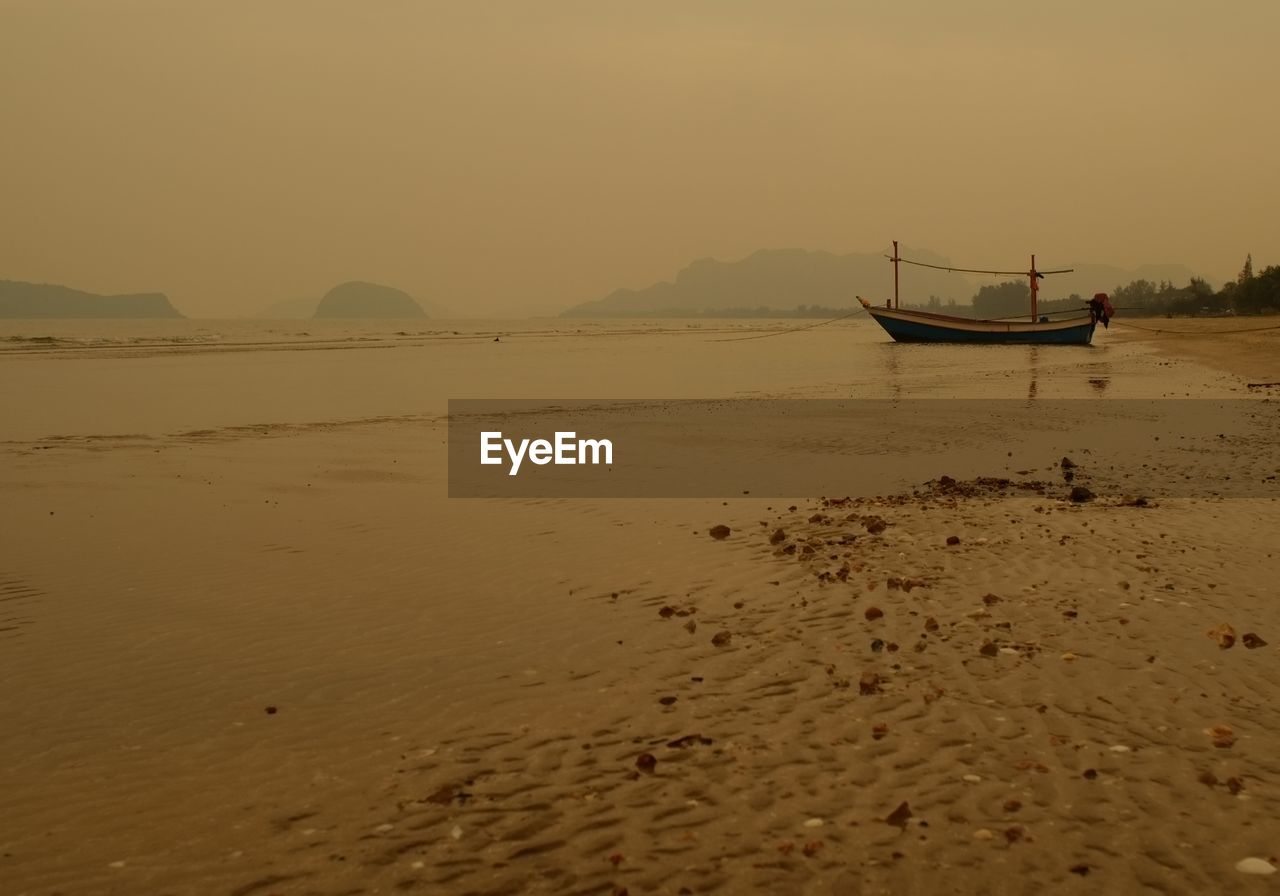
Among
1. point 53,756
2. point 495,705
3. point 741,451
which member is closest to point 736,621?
point 495,705

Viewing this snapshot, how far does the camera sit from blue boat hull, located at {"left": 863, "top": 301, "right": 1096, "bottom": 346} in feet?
201

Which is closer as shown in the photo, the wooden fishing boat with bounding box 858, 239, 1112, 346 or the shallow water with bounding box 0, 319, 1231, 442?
the shallow water with bounding box 0, 319, 1231, 442

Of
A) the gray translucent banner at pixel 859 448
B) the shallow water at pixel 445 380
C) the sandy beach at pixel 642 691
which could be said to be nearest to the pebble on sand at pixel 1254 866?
the sandy beach at pixel 642 691

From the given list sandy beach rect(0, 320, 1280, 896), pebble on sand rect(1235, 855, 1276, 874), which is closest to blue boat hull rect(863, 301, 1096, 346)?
sandy beach rect(0, 320, 1280, 896)

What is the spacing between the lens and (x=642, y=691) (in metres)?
6.39

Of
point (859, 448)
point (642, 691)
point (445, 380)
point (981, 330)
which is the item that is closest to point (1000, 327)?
point (981, 330)

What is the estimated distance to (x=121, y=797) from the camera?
5105 mm

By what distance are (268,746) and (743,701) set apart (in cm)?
276

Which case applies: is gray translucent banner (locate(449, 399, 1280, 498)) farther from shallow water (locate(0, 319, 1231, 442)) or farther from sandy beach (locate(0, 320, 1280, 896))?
shallow water (locate(0, 319, 1231, 442))

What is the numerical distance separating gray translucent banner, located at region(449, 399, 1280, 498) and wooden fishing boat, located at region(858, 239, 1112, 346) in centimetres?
3822

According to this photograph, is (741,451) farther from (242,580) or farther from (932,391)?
(932,391)

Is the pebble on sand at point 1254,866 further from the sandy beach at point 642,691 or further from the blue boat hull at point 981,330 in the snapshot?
the blue boat hull at point 981,330

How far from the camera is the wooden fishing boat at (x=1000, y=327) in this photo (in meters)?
60.5

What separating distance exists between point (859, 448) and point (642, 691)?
1182 centimetres
